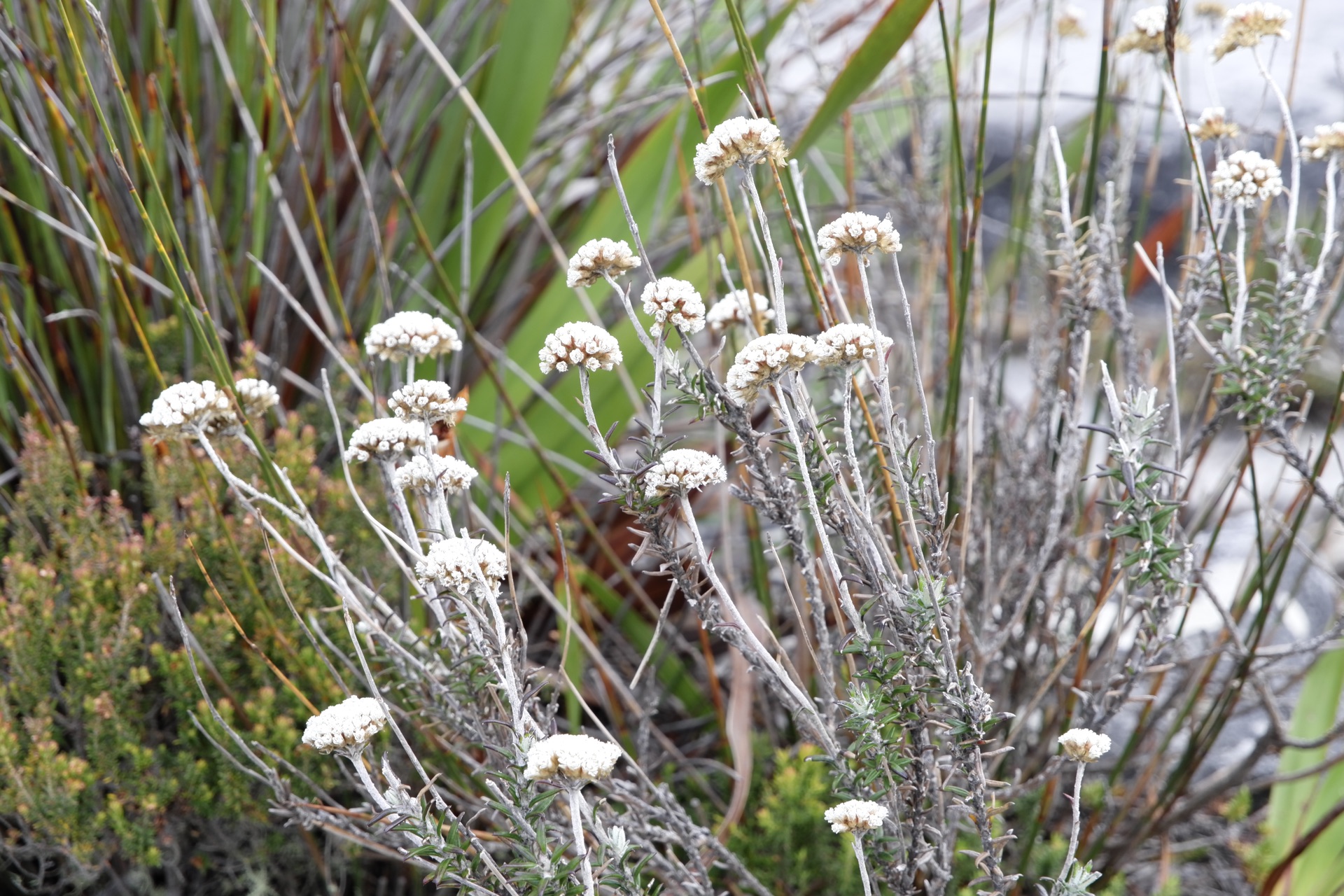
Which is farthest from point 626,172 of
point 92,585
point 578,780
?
point 578,780

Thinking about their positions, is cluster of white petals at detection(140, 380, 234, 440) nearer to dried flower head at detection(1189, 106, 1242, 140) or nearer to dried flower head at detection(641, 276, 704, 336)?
dried flower head at detection(641, 276, 704, 336)

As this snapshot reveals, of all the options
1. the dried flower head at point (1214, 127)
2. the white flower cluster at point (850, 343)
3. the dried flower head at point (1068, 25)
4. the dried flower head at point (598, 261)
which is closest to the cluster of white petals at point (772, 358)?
the white flower cluster at point (850, 343)

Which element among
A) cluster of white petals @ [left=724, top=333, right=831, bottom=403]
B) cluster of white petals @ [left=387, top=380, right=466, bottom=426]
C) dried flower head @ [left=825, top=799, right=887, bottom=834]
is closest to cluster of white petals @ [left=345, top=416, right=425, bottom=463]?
cluster of white petals @ [left=387, top=380, right=466, bottom=426]

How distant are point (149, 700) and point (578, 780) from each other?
83cm

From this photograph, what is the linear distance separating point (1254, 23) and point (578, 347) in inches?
32.1

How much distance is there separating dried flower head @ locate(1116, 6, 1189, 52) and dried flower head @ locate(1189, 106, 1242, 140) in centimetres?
9

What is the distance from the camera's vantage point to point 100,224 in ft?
4.75

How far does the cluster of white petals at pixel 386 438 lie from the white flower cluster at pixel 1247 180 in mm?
787

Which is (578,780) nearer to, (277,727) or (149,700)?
(277,727)

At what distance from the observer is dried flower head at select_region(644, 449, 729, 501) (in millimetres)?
776

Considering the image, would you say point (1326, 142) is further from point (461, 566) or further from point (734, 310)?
point (461, 566)

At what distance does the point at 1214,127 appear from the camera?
1.12 meters

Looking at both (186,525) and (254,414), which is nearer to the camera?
(254,414)

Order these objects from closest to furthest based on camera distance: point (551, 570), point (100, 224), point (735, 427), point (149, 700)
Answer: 1. point (735, 427)
2. point (149, 700)
3. point (100, 224)
4. point (551, 570)
